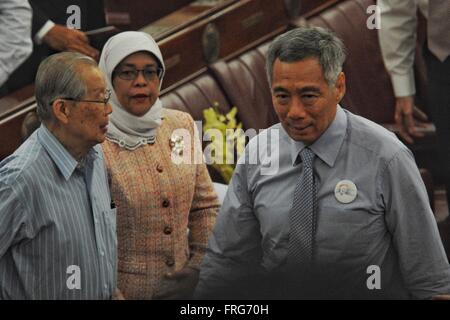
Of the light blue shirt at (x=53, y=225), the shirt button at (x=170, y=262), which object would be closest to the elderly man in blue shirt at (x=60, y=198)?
the light blue shirt at (x=53, y=225)

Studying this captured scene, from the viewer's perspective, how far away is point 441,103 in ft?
9.81

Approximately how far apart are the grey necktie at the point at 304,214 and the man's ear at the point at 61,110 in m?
0.67

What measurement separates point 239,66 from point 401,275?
86 centimetres

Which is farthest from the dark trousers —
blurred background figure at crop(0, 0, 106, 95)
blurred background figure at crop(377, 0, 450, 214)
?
blurred background figure at crop(0, 0, 106, 95)

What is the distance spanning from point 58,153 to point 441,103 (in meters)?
1.25

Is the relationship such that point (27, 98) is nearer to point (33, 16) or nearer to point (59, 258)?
point (33, 16)

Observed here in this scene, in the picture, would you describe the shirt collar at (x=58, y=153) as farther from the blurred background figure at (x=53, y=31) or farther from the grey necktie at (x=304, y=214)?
the grey necktie at (x=304, y=214)

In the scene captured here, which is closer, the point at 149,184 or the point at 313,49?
the point at 313,49

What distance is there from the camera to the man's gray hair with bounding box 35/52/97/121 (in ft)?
8.29

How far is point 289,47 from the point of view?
2.51 meters

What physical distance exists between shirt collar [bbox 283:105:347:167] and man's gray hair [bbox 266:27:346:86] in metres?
0.12

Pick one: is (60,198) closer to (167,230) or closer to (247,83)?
(167,230)

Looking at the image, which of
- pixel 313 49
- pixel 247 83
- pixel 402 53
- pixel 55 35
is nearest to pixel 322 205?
pixel 313 49
